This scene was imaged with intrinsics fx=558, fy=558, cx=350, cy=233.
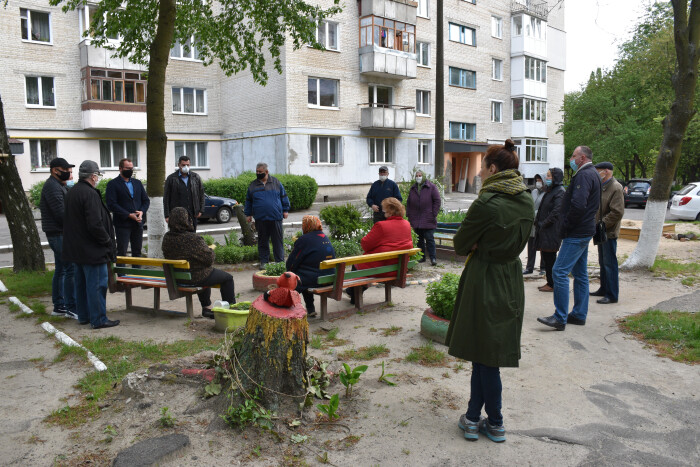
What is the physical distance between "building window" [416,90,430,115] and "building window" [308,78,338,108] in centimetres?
702

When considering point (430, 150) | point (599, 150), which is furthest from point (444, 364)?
point (599, 150)

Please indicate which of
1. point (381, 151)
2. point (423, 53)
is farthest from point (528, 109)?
point (381, 151)

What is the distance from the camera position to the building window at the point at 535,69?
41.7m

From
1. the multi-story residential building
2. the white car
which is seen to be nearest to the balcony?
the multi-story residential building

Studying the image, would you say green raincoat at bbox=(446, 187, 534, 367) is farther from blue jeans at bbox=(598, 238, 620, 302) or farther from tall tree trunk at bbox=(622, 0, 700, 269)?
tall tree trunk at bbox=(622, 0, 700, 269)

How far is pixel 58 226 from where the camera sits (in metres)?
7.09

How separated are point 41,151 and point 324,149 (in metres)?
13.7

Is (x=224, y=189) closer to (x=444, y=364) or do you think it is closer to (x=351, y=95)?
(x=351, y=95)

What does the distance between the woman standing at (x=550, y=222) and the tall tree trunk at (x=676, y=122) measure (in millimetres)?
2511

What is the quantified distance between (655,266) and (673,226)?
7.26 meters

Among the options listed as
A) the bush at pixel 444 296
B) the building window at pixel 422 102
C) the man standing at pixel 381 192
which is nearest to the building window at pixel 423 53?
the building window at pixel 422 102

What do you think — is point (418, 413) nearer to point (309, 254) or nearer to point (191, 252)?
point (309, 254)

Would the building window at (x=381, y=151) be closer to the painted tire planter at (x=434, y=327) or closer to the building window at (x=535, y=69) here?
the building window at (x=535, y=69)

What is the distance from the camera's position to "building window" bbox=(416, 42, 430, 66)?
3531 cm
